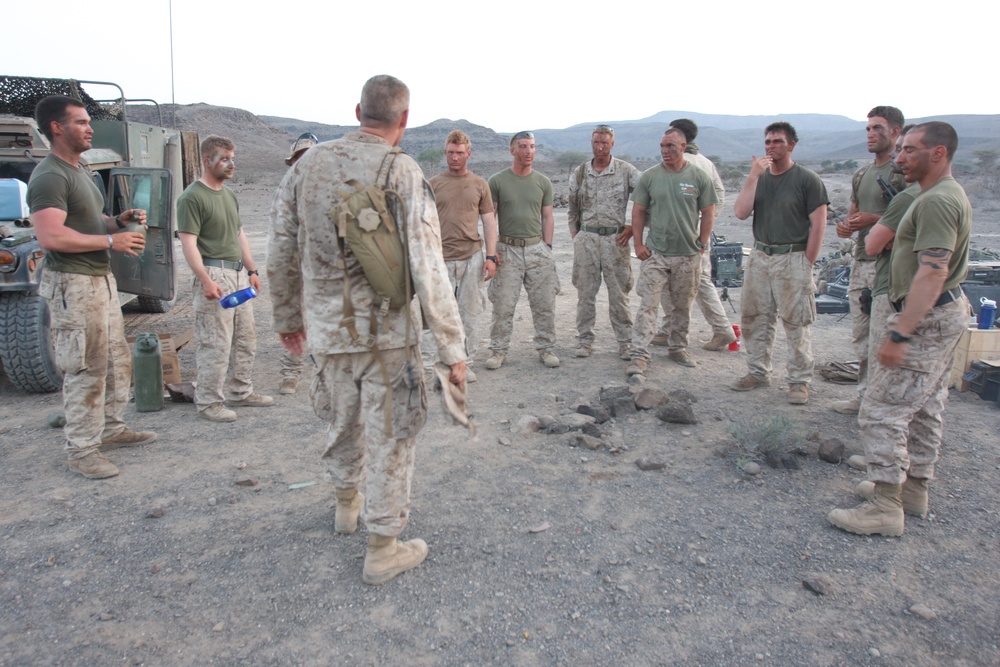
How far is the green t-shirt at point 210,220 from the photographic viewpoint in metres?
4.89

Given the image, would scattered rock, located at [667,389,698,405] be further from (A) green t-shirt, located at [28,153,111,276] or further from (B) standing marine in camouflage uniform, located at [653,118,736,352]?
(A) green t-shirt, located at [28,153,111,276]

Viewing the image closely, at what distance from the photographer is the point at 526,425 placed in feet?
15.8

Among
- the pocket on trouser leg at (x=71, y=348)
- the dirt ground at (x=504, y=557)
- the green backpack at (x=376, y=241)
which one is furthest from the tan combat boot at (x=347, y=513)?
the pocket on trouser leg at (x=71, y=348)

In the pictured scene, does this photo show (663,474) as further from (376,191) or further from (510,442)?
(376,191)

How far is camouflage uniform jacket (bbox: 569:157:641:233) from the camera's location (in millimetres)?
6395

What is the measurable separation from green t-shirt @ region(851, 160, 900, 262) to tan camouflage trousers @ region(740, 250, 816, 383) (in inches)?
16.7

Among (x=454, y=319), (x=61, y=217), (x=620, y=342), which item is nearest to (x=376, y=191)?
(x=454, y=319)

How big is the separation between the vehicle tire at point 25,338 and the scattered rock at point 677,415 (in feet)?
15.1

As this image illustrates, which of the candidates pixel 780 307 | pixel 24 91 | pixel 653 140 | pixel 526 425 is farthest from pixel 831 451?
pixel 653 140

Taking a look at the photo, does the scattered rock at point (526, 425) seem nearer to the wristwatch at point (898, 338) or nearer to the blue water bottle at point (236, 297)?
the blue water bottle at point (236, 297)

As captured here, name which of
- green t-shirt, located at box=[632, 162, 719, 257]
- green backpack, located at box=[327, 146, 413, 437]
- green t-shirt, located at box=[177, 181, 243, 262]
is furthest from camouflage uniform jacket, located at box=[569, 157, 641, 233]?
green backpack, located at box=[327, 146, 413, 437]

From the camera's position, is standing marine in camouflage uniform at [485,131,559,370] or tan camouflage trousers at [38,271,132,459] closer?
tan camouflage trousers at [38,271,132,459]

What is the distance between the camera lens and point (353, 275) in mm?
2852

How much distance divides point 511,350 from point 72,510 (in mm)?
4111
